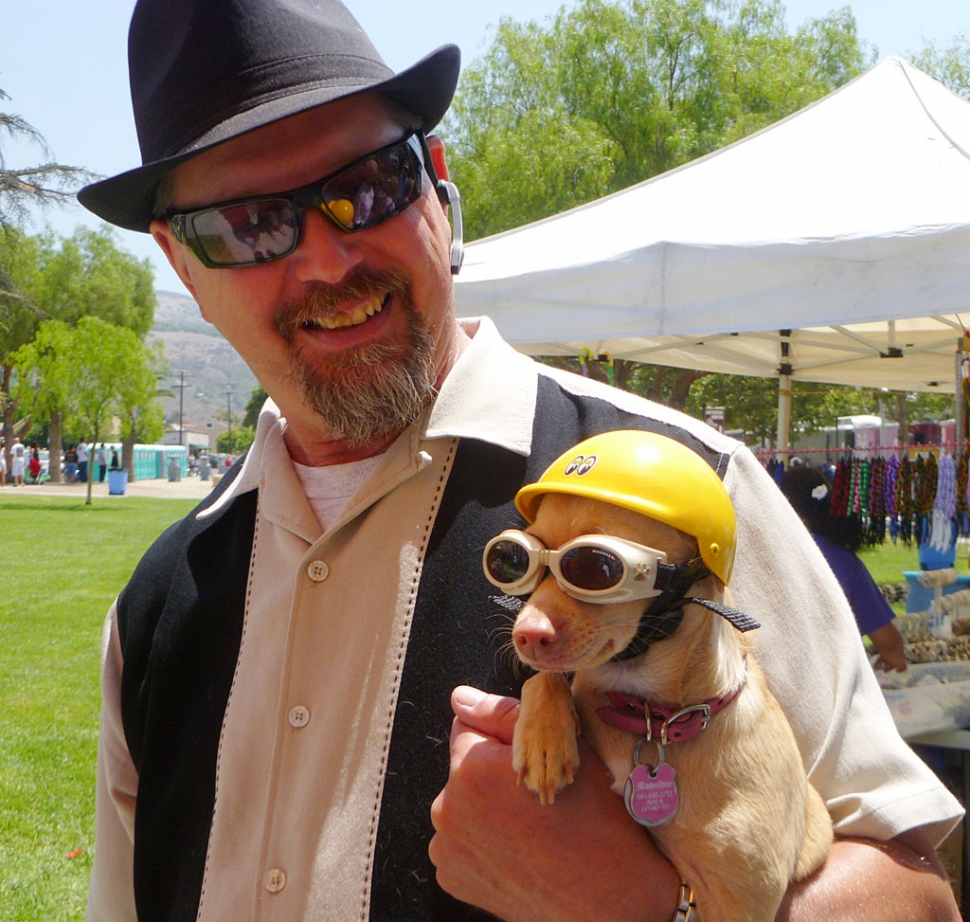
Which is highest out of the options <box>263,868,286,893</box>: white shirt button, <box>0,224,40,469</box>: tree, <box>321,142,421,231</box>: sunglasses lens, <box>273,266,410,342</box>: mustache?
<box>0,224,40,469</box>: tree

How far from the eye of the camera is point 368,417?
1.73 m

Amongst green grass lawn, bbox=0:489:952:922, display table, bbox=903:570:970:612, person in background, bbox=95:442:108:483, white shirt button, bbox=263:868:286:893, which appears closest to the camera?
white shirt button, bbox=263:868:286:893

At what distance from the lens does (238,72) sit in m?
1.77

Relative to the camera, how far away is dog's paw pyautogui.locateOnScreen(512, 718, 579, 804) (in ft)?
4.29

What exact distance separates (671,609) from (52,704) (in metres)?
8.29

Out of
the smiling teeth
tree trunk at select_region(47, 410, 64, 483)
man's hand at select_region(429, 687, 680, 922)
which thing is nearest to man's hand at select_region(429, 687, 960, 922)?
man's hand at select_region(429, 687, 680, 922)

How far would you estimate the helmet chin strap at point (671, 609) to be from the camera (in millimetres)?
1255

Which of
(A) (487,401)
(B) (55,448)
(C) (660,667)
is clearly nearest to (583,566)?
(C) (660,667)

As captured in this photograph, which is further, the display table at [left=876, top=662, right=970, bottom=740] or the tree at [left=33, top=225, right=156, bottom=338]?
the tree at [left=33, top=225, right=156, bottom=338]

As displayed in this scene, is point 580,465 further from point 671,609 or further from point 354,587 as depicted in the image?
point 354,587

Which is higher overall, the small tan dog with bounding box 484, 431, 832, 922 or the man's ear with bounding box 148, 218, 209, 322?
the man's ear with bounding box 148, 218, 209, 322

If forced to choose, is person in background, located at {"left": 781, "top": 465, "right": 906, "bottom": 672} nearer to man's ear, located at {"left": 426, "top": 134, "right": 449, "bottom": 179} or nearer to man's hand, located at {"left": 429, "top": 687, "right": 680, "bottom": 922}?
man's ear, located at {"left": 426, "top": 134, "right": 449, "bottom": 179}

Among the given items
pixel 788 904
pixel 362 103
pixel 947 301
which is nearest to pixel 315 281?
pixel 362 103

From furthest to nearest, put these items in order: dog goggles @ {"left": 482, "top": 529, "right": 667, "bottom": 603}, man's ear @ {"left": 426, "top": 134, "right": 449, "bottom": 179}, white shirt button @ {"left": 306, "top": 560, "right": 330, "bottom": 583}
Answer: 1. man's ear @ {"left": 426, "top": 134, "right": 449, "bottom": 179}
2. white shirt button @ {"left": 306, "top": 560, "right": 330, "bottom": 583}
3. dog goggles @ {"left": 482, "top": 529, "right": 667, "bottom": 603}
